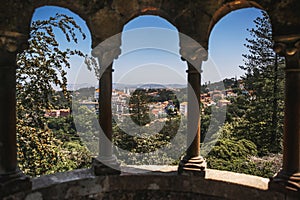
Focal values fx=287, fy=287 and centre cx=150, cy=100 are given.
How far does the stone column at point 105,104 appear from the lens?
19.9ft

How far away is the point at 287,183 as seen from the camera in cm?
505

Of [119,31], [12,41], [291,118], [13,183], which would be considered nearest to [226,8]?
[119,31]

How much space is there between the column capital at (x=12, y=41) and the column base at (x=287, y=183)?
17.0 feet

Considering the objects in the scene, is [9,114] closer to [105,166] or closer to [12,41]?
[12,41]

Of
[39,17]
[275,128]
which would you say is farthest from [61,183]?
[275,128]

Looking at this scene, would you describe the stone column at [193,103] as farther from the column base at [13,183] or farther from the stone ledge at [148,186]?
the column base at [13,183]

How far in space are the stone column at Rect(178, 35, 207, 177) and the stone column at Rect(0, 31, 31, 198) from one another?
3136 millimetres

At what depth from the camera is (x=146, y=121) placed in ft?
61.6

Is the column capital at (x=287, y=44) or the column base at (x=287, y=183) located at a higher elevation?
the column capital at (x=287, y=44)

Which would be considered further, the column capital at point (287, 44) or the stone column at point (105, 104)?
the stone column at point (105, 104)

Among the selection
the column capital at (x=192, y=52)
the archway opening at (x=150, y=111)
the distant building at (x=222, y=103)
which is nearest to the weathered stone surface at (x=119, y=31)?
the column capital at (x=192, y=52)

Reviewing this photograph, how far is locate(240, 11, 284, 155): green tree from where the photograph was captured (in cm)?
1828

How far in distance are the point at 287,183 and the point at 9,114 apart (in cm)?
509

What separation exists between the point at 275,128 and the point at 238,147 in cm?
357
